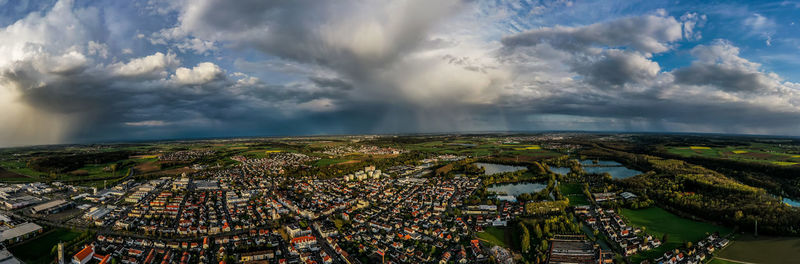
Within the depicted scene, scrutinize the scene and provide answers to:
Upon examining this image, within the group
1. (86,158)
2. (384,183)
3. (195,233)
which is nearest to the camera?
(195,233)

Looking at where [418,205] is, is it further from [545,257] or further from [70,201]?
[70,201]

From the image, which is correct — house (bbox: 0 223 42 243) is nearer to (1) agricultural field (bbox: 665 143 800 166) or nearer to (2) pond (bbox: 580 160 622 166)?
(2) pond (bbox: 580 160 622 166)

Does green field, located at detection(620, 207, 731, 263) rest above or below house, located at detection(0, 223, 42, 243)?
below

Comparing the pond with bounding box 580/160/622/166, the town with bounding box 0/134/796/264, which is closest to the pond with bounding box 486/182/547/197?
the town with bounding box 0/134/796/264

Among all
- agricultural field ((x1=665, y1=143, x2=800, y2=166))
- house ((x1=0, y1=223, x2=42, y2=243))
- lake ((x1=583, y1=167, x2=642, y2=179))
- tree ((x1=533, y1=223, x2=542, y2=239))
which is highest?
agricultural field ((x1=665, y1=143, x2=800, y2=166))

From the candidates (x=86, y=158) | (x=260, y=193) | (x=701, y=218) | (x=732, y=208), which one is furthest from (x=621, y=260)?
(x=86, y=158)

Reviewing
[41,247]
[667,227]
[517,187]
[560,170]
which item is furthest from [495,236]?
[560,170]
